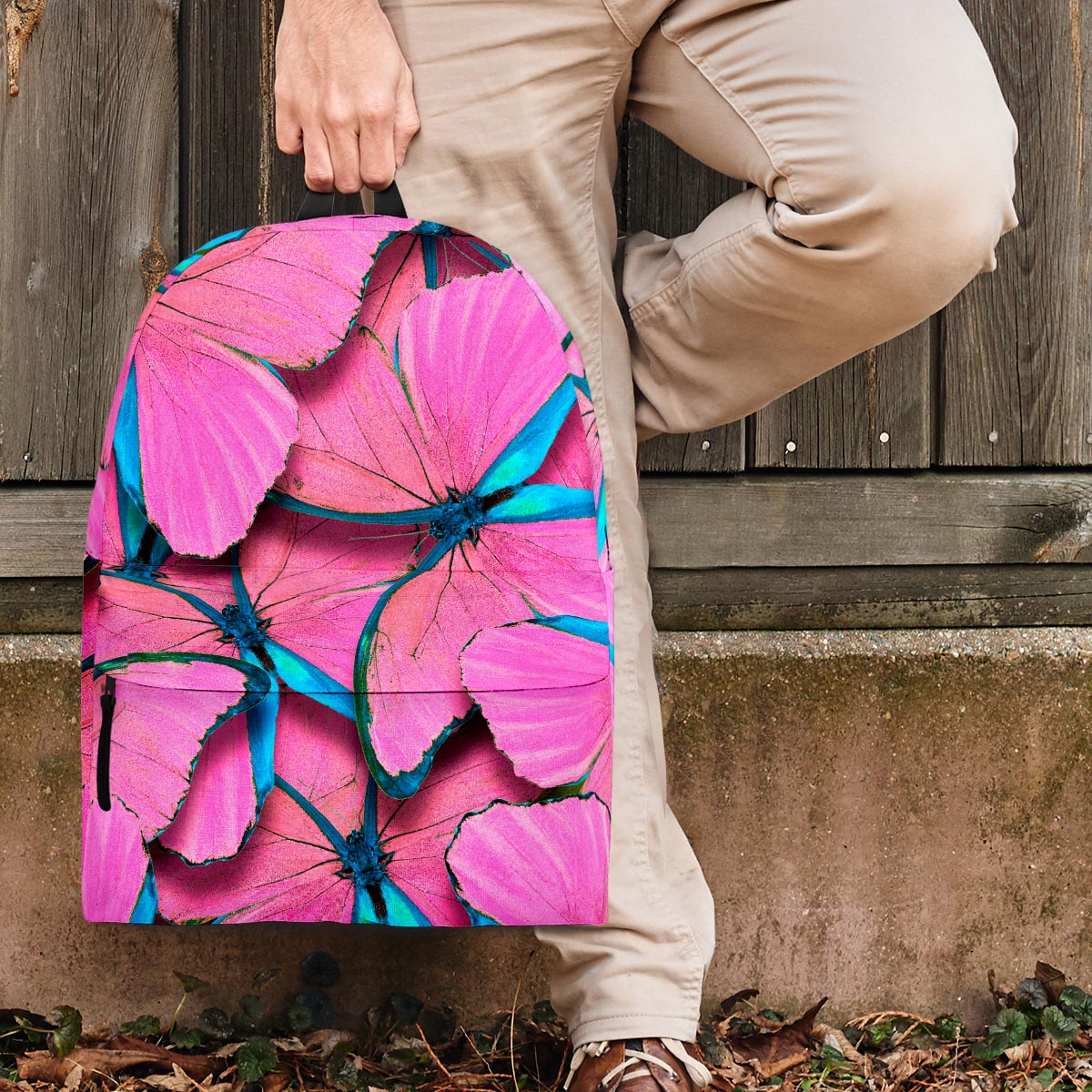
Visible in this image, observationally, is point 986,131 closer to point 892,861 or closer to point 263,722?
point 263,722

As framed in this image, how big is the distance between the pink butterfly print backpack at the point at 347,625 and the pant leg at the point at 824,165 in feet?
0.76

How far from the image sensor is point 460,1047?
4.45 ft

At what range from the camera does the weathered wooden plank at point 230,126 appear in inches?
55.4

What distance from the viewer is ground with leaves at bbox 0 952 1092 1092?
1.24 metres

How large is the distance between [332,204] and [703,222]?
37 cm

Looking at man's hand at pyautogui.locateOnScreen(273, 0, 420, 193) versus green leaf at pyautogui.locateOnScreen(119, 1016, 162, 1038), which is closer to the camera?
man's hand at pyautogui.locateOnScreen(273, 0, 420, 193)

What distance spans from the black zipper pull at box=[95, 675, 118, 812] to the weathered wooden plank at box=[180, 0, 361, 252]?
0.77 metres

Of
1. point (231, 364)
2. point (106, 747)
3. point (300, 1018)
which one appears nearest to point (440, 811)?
point (106, 747)

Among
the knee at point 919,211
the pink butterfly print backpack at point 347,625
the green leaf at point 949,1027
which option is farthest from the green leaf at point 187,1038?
the knee at point 919,211

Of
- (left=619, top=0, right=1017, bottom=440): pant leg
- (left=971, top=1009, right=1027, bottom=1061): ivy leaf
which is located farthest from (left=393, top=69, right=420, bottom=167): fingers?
(left=971, top=1009, right=1027, bottom=1061): ivy leaf

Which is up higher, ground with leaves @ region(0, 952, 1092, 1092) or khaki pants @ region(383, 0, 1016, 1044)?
khaki pants @ region(383, 0, 1016, 1044)

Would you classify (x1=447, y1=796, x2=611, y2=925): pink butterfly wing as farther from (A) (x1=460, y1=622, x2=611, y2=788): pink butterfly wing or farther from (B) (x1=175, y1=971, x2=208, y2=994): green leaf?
→ (B) (x1=175, y1=971, x2=208, y2=994): green leaf

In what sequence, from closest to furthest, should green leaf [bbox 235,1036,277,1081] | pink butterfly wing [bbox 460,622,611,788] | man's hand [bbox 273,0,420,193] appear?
1. pink butterfly wing [bbox 460,622,611,788]
2. man's hand [bbox 273,0,420,193]
3. green leaf [bbox 235,1036,277,1081]

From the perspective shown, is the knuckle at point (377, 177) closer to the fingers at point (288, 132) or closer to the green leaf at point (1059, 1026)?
the fingers at point (288, 132)
